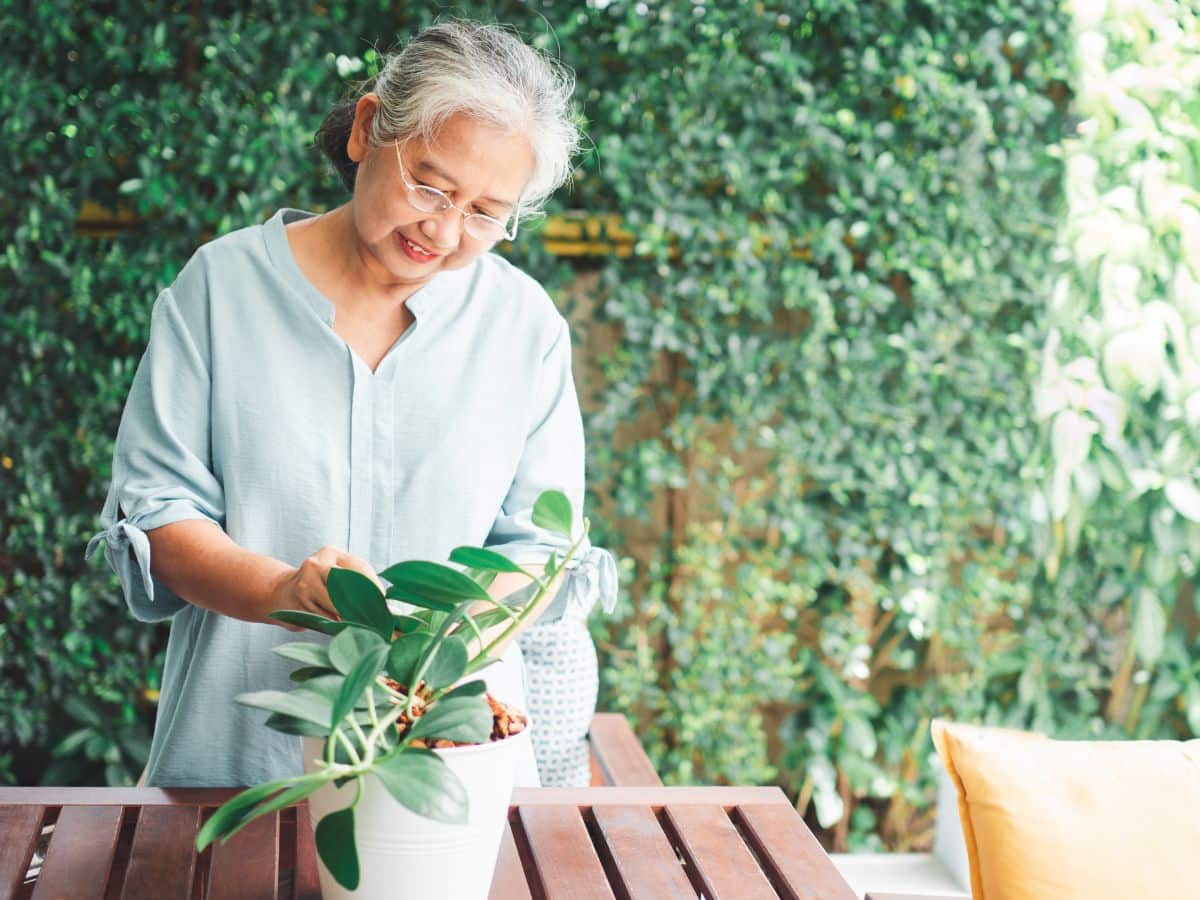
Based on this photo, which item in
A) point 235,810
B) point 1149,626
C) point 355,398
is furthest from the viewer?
point 1149,626

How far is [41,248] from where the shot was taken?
2482 millimetres

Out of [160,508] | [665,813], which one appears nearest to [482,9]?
[160,508]

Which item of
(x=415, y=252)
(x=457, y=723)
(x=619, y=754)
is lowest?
(x=619, y=754)

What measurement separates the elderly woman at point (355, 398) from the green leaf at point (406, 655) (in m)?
0.37

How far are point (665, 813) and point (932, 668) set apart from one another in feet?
5.67

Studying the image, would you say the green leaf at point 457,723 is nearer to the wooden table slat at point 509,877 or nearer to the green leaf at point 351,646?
the green leaf at point 351,646

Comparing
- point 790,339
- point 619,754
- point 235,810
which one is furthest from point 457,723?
point 790,339

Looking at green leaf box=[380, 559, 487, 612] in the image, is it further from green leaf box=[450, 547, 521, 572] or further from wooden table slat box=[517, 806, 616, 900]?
wooden table slat box=[517, 806, 616, 900]

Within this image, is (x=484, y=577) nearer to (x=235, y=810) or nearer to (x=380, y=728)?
(x=380, y=728)

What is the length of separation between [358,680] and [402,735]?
0.12m

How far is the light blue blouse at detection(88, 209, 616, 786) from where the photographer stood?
138cm

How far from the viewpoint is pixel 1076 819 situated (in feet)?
4.47

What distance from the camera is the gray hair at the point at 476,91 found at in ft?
4.28

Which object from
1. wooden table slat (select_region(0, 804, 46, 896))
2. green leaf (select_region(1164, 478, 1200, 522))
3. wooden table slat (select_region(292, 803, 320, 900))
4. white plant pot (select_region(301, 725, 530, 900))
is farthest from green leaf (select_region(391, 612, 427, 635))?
green leaf (select_region(1164, 478, 1200, 522))
